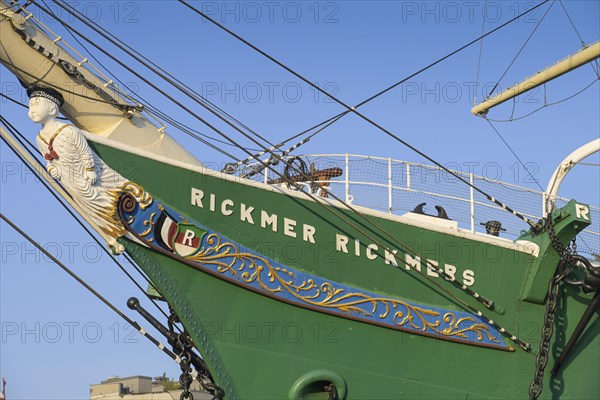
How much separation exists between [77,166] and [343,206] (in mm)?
3376

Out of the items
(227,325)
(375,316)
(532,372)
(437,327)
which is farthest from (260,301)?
(532,372)

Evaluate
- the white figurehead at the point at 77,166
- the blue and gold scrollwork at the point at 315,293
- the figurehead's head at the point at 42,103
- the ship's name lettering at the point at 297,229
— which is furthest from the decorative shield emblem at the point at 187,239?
the figurehead's head at the point at 42,103

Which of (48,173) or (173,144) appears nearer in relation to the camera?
(48,173)

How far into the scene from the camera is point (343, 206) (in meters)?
11.1

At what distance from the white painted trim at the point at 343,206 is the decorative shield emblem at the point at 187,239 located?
71cm

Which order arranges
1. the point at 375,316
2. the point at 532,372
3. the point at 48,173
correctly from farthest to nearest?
the point at 532,372
the point at 375,316
the point at 48,173

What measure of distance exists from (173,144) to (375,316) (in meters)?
3.53

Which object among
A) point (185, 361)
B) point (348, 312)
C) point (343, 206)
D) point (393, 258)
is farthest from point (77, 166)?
point (393, 258)

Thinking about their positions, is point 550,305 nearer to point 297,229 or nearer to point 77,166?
point 297,229

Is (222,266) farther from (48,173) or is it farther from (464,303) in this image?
(464,303)

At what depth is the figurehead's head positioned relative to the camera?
983 centimetres

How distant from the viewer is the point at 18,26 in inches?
412

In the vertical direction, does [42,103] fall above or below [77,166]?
above

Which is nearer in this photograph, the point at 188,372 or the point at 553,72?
the point at 188,372
